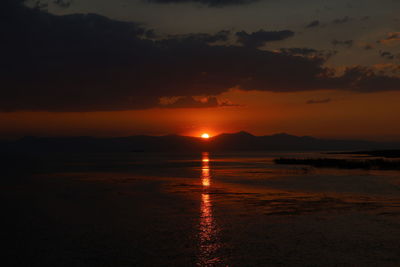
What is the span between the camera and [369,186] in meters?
49.2

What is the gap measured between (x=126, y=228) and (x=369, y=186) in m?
34.0

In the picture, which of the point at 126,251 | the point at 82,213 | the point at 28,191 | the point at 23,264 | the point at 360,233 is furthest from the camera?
the point at 28,191

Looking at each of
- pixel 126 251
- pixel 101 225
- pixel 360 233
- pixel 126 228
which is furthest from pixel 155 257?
pixel 360 233

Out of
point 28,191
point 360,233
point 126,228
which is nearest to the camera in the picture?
point 360,233

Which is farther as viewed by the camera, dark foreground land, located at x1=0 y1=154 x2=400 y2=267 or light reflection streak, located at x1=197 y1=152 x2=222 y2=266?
dark foreground land, located at x1=0 y1=154 x2=400 y2=267

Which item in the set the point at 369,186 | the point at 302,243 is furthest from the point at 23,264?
the point at 369,186

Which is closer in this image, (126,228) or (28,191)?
(126,228)

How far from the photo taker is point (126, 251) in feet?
66.8

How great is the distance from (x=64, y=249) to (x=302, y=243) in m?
12.2

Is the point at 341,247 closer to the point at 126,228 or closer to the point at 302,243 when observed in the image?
the point at 302,243

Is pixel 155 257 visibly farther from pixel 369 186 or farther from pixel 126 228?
pixel 369 186

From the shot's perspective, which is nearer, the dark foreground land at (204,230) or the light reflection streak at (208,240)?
the light reflection streak at (208,240)

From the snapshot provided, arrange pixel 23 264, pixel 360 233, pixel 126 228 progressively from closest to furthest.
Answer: pixel 23 264 < pixel 360 233 < pixel 126 228

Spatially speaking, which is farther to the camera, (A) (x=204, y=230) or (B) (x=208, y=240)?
(A) (x=204, y=230)
